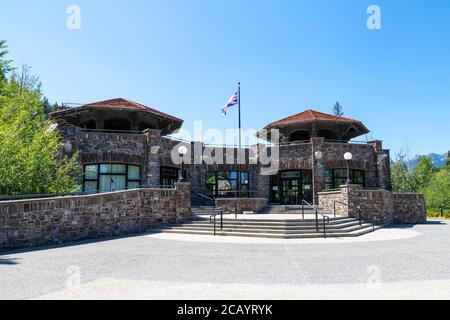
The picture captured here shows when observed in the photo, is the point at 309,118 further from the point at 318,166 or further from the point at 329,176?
the point at 329,176

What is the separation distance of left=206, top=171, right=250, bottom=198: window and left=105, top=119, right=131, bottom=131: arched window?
7039 millimetres

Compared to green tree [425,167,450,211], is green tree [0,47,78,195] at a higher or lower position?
higher

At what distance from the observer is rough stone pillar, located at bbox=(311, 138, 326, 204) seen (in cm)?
2161

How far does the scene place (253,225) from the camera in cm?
1325

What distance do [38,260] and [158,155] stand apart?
12.4 metres

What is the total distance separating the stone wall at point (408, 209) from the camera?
19906 millimetres

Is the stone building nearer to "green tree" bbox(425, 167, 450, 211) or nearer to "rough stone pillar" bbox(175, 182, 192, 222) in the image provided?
"rough stone pillar" bbox(175, 182, 192, 222)

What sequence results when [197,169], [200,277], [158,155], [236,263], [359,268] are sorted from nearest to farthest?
[200,277] < [359,268] < [236,263] < [158,155] < [197,169]

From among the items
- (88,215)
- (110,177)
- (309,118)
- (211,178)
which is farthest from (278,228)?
(309,118)

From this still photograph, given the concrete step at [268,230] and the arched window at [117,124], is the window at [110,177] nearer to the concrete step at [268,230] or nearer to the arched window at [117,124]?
the arched window at [117,124]

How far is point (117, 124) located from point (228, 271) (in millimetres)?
18524

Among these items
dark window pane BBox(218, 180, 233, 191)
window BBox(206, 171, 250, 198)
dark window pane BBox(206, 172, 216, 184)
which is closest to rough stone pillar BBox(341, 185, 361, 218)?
window BBox(206, 171, 250, 198)
